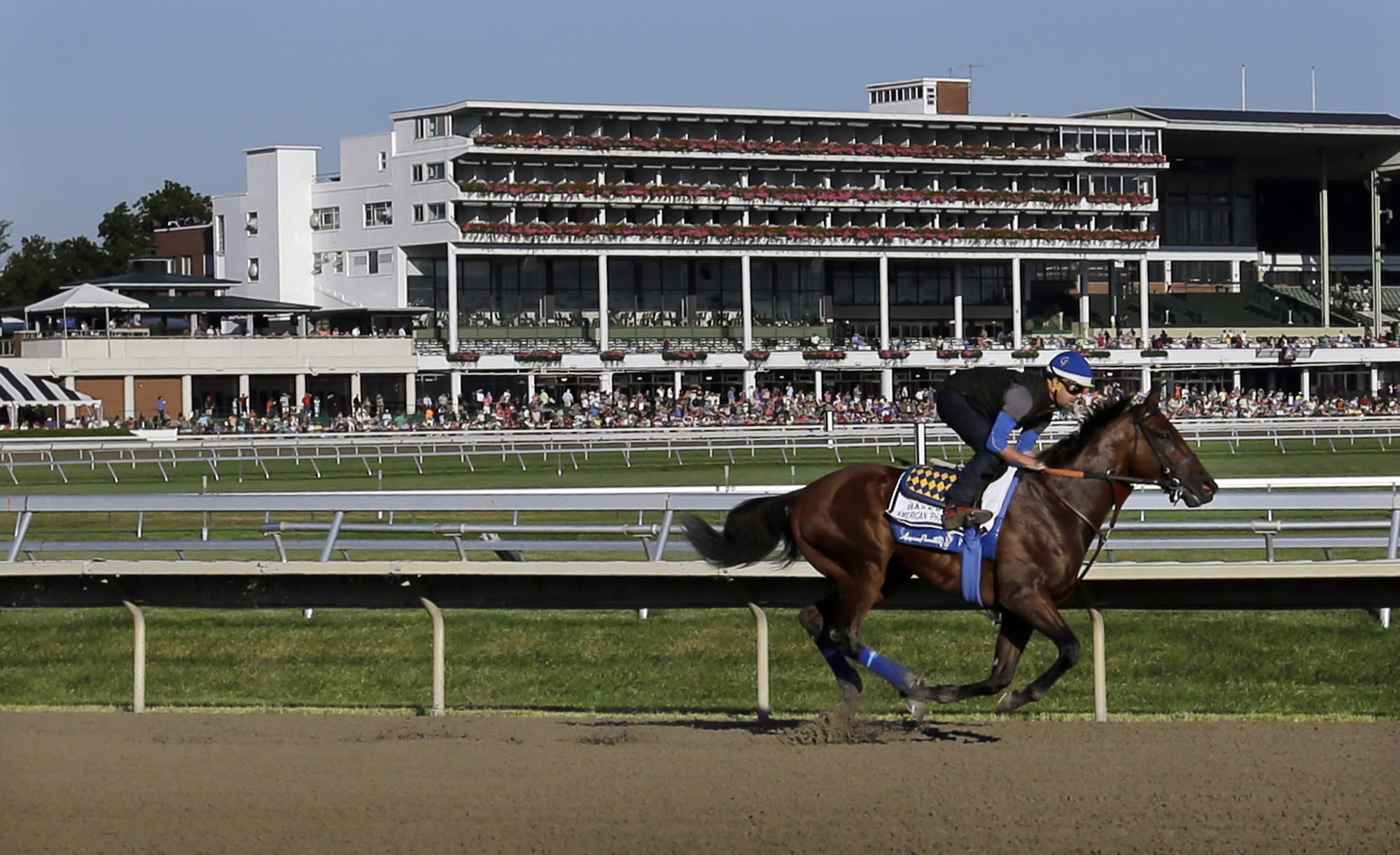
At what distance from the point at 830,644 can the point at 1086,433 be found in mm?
1266

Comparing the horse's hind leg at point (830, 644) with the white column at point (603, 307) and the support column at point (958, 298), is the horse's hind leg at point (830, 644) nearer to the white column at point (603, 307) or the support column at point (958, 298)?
the white column at point (603, 307)

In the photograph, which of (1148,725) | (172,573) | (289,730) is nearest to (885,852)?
(1148,725)

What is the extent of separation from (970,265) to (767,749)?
64.5 metres

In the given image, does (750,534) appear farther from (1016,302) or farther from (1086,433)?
(1016,302)

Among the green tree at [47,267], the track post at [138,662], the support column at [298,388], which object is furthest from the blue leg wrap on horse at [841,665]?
the green tree at [47,267]

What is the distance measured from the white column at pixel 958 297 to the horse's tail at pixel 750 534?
62.8 metres

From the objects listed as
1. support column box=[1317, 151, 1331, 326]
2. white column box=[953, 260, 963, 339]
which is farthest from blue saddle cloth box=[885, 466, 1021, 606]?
support column box=[1317, 151, 1331, 326]

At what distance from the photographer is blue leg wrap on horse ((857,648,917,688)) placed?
23.1ft

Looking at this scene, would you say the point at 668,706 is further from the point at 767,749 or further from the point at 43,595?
the point at 43,595

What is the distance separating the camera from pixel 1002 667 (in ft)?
23.0

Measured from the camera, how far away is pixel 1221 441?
126 feet

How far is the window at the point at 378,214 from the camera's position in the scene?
6306cm

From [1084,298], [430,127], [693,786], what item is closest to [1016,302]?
[1084,298]

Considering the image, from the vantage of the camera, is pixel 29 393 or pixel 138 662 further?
pixel 29 393
